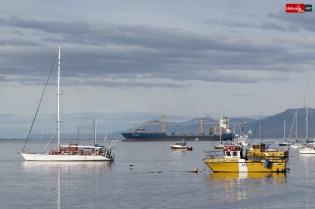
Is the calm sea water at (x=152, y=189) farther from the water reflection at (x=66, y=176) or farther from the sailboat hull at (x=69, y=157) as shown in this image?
the sailboat hull at (x=69, y=157)

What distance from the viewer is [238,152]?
7281 cm

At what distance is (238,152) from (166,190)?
16.2m

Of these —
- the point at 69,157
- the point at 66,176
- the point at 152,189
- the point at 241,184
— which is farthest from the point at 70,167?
the point at 241,184

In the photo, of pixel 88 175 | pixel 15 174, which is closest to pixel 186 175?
pixel 88 175

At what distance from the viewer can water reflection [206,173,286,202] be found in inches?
2142

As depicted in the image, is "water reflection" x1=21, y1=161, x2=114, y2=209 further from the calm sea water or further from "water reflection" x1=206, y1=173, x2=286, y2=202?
"water reflection" x1=206, y1=173, x2=286, y2=202

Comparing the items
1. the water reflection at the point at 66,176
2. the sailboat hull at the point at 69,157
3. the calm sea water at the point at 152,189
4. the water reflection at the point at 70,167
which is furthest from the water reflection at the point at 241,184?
the sailboat hull at the point at 69,157

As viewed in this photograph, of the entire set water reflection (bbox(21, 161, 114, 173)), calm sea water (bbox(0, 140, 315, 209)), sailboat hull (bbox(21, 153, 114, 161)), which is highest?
sailboat hull (bbox(21, 153, 114, 161))

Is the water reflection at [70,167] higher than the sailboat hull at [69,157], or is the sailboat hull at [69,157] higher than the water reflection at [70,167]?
the sailboat hull at [69,157]

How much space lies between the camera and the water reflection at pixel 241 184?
54.4 m

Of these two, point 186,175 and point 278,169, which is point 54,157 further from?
point 278,169

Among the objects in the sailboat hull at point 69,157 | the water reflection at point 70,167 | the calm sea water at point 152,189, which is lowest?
the calm sea water at point 152,189

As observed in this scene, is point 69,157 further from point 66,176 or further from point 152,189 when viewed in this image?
point 152,189

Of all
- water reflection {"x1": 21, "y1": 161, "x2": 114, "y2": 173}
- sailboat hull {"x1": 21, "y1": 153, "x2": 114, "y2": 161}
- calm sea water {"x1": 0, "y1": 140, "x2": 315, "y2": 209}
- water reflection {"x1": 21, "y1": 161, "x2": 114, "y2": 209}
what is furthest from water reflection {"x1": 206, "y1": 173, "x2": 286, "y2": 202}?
sailboat hull {"x1": 21, "y1": 153, "x2": 114, "y2": 161}
